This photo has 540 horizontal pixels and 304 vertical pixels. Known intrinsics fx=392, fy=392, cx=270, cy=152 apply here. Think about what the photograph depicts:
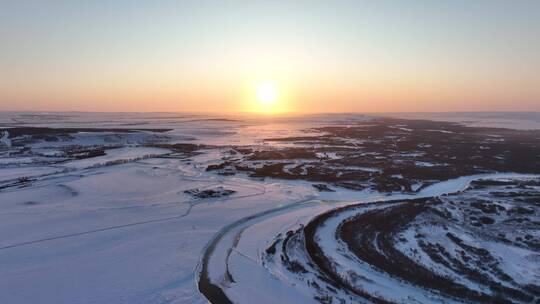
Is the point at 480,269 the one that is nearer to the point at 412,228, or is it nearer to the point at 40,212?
the point at 412,228

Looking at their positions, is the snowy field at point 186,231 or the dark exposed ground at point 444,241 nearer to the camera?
the snowy field at point 186,231

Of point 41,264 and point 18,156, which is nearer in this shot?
point 41,264

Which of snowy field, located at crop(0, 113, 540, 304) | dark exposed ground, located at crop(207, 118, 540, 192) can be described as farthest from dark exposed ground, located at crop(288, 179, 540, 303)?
dark exposed ground, located at crop(207, 118, 540, 192)

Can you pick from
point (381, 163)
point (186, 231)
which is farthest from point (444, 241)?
point (381, 163)

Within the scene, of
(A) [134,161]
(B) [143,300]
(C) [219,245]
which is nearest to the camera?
(B) [143,300]

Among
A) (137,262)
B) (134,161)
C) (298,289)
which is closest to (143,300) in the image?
(137,262)

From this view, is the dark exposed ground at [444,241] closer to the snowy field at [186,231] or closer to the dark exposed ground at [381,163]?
the snowy field at [186,231]

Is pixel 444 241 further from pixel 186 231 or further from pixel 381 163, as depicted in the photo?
pixel 381 163

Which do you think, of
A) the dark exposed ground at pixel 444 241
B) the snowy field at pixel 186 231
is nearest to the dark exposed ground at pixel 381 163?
the snowy field at pixel 186 231
